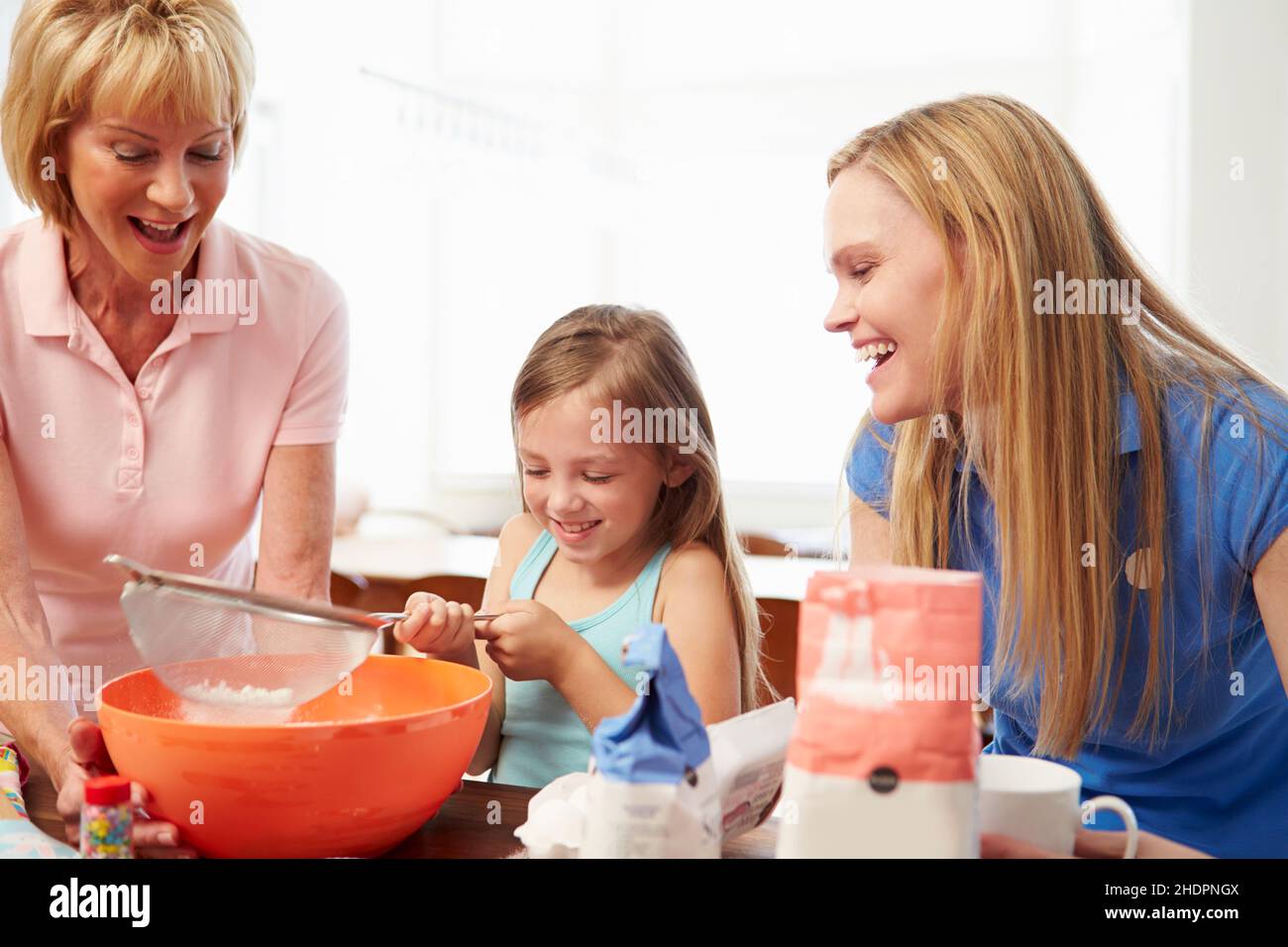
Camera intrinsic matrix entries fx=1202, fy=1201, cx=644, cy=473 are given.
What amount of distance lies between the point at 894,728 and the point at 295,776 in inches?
17.1

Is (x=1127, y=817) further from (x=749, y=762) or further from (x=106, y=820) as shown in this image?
(x=106, y=820)

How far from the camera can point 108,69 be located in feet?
4.11

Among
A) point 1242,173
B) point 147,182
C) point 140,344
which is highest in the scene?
point 1242,173

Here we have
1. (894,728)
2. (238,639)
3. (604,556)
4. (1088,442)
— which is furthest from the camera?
(604,556)

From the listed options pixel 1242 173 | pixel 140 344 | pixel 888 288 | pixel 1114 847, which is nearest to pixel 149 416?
pixel 140 344

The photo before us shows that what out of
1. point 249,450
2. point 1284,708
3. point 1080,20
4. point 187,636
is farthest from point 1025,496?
point 1080,20

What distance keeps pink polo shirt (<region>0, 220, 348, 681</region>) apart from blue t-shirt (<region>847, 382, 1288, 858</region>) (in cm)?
87

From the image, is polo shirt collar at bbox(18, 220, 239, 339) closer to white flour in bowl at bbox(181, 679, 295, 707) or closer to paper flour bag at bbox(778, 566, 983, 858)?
white flour in bowl at bbox(181, 679, 295, 707)

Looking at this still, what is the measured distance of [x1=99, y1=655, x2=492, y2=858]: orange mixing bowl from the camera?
2.79 ft

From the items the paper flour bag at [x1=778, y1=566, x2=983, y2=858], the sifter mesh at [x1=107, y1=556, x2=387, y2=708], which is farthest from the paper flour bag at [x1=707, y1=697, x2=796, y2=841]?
the sifter mesh at [x1=107, y1=556, x2=387, y2=708]

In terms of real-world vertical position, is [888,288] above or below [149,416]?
above

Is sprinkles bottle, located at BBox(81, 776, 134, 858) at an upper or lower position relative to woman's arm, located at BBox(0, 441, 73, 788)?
lower

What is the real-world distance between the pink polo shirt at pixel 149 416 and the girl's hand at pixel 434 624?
0.45 meters

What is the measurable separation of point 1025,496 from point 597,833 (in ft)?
A: 1.77
